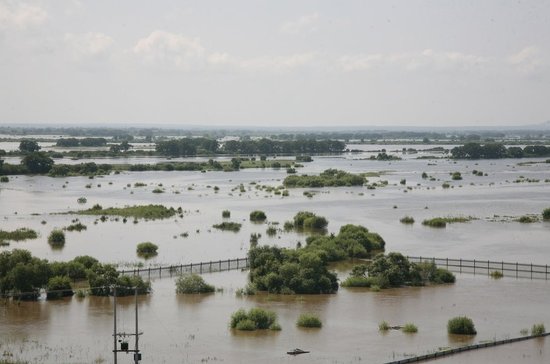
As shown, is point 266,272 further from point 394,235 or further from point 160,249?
point 394,235

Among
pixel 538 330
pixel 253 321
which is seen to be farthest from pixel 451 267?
pixel 253 321

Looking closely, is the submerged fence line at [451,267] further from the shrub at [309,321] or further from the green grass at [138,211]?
the green grass at [138,211]

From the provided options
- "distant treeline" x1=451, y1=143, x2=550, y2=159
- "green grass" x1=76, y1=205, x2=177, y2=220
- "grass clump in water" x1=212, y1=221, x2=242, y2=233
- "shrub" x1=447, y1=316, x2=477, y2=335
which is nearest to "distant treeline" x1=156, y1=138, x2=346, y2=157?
"distant treeline" x1=451, y1=143, x2=550, y2=159

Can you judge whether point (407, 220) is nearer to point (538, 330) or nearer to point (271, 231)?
point (271, 231)

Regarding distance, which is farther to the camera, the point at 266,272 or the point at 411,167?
the point at 411,167

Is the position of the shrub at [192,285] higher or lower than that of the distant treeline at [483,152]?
lower

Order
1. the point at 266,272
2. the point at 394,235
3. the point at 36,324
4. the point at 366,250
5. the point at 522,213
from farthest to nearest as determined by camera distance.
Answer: the point at 522,213, the point at 394,235, the point at 366,250, the point at 266,272, the point at 36,324

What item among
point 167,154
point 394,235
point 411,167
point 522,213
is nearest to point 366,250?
point 394,235

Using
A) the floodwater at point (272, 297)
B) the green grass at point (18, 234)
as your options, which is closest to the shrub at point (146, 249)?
the floodwater at point (272, 297)

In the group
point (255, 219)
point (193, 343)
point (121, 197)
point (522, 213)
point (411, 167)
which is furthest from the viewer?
point (411, 167)
